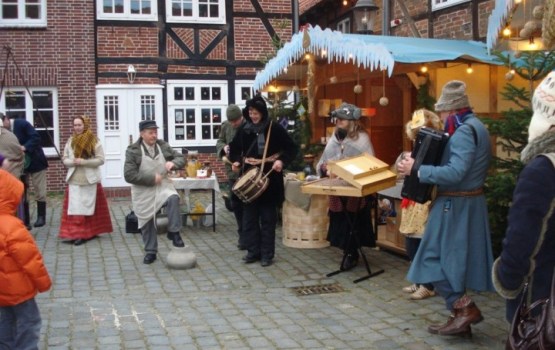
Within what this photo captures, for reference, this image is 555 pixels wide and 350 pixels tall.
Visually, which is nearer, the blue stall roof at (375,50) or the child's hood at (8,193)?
the child's hood at (8,193)

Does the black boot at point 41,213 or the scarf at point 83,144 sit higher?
the scarf at point 83,144

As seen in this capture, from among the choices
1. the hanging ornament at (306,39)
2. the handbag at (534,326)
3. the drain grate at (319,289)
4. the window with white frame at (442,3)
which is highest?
the window with white frame at (442,3)

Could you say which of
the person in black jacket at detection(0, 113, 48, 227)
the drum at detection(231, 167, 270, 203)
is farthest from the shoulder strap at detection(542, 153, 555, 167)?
the person in black jacket at detection(0, 113, 48, 227)

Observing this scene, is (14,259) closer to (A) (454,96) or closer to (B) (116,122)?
(A) (454,96)

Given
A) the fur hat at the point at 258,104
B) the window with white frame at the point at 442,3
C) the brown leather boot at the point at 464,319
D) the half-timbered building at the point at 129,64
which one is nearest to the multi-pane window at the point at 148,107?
the half-timbered building at the point at 129,64

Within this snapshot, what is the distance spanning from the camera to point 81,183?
8773mm

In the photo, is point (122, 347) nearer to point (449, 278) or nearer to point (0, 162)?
point (0, 162)

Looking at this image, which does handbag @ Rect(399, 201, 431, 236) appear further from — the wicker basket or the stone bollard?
the stone bollard

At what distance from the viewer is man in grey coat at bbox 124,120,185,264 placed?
23.8 feet

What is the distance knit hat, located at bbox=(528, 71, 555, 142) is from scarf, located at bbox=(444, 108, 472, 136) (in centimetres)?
168

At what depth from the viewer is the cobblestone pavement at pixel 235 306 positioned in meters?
4.88

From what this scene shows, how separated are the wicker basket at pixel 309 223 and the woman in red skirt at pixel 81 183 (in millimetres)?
2612

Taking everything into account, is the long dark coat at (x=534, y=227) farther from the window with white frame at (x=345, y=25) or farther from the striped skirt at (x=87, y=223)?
the window with white frame at (x=345, y=25)

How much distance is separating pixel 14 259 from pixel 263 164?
11.8ft
